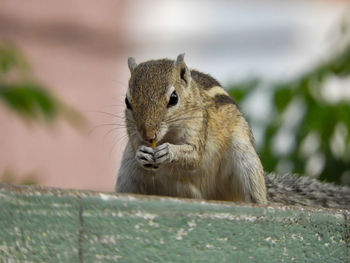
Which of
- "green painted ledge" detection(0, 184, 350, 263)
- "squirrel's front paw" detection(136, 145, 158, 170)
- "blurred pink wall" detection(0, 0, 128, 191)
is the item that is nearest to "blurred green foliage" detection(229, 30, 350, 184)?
"squirrel's front paw" detection(136, 145, 158, 170)

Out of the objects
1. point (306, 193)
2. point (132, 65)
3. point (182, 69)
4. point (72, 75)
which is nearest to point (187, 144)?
point (182, 69)

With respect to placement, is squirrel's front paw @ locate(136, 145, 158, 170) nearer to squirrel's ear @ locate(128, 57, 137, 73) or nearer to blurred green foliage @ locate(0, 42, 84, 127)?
squirrel's ear @ locate(128, 57, 137, 73)

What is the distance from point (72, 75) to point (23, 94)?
17.3 feet

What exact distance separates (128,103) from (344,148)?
1232 millimetres

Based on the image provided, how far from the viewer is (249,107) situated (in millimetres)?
3803

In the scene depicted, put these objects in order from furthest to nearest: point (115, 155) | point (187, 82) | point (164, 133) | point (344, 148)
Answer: point (115, 155)
point (344, 148)
point (187, 82)
point (164, 133)

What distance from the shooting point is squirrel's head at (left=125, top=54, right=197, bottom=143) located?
2568mm

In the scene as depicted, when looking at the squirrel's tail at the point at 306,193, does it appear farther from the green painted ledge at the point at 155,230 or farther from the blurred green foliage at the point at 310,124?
the green painted ledge at the point at 155,230

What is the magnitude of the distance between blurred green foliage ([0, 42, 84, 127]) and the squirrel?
678 mm

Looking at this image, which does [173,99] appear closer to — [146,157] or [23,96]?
[146,157]

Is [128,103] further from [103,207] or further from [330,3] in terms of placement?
[330,3]

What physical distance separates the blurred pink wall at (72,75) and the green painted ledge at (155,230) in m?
6.00

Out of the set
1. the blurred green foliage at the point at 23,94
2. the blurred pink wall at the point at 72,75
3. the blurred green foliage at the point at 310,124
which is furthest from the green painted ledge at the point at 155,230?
the blurred pink wall at the point at 72,75

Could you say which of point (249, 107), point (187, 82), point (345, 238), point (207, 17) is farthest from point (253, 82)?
point (207, 17)
